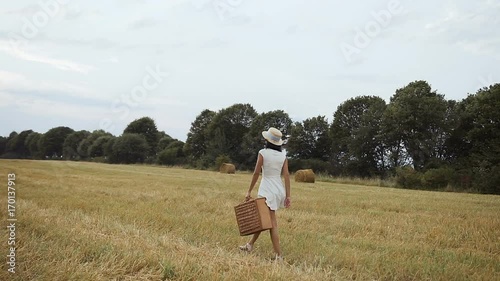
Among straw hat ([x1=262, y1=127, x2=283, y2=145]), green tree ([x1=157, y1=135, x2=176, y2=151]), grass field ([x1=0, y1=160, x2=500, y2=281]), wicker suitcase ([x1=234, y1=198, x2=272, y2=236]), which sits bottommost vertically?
grass field ([x1=0, y1=160, x2=500, y2=281])

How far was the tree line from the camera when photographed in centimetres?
3634

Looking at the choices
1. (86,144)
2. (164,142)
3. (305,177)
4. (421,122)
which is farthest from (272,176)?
(86,144)

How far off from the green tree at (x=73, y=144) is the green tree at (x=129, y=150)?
8762 millimetres

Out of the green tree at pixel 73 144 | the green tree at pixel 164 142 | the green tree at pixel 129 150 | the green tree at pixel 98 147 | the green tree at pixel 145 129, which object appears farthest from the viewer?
the green tree at pixel 145 129

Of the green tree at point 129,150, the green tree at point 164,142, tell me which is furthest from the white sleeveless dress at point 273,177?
the green tree at point 164,142

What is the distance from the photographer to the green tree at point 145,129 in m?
96.3

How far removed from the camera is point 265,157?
7.07m

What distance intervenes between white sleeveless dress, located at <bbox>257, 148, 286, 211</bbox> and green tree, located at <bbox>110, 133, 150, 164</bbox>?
77.3 m

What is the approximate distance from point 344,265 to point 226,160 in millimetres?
53048

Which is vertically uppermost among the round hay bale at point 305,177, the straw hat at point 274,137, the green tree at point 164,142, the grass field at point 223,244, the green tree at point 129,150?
the green tree at point 164,142

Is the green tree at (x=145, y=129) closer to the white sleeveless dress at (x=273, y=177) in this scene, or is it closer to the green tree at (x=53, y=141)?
the green tree at (x=53, y=141)

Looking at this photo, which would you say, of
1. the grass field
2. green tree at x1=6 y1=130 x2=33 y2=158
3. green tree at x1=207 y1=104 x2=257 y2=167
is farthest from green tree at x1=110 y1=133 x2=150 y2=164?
the grass field

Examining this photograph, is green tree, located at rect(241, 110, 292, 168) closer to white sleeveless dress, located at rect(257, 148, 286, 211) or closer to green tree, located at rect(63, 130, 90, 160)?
green tree, located at rect(63, 130, 90, 160)

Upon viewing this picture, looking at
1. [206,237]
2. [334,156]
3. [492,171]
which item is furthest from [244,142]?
[206,237]
